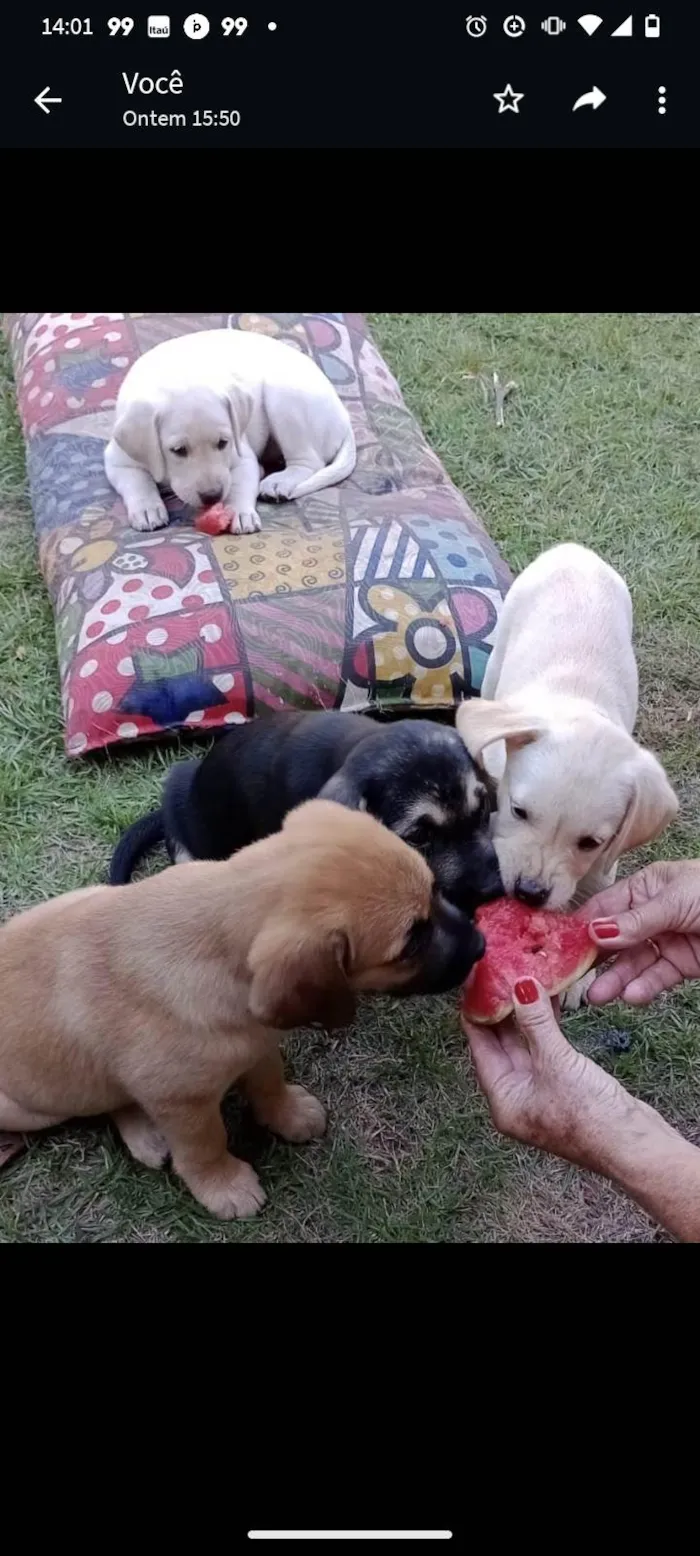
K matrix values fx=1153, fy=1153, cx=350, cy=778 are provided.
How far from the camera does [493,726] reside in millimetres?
3840

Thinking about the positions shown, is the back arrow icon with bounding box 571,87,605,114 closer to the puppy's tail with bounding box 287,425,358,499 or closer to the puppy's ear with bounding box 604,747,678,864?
the puppy's ear with bounding box 604,747,678,864

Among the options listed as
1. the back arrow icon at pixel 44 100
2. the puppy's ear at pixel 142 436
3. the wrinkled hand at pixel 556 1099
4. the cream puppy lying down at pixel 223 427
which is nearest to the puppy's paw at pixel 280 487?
the cream puppy lying down at pixel 223 427

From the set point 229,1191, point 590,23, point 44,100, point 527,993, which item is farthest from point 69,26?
point 229,1191

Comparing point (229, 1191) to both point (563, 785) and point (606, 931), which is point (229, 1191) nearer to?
point (606, 931)

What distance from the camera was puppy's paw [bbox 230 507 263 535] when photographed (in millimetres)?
5664

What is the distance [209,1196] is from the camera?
12.2 feet

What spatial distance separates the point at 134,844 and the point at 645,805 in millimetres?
1920

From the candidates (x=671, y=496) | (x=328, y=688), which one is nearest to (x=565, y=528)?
(x=671, y=496)

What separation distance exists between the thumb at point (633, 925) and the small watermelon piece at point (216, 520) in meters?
2.97

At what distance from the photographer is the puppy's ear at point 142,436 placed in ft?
18.7

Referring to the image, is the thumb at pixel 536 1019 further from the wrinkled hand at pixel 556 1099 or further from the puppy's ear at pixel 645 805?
the puppy's ear at pixel 645 805
